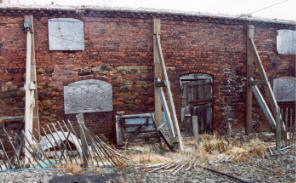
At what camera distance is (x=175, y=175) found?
162 inches

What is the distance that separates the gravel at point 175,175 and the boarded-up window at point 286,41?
5.51 meters

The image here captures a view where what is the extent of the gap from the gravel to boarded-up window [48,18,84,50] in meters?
3.80

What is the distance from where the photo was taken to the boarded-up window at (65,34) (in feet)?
20.9

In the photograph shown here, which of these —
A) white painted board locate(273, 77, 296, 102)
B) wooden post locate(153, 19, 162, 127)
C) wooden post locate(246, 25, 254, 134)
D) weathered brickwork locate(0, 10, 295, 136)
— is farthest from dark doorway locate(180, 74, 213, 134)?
white painted board locate(273, 77, 296, 102)

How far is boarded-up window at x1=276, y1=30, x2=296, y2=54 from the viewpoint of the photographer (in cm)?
839

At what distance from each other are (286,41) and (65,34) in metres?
8.33

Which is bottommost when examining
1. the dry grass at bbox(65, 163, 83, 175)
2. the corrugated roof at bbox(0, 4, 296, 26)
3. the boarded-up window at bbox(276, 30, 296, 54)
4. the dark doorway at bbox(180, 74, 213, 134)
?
the dry grass at bbox(65, 163, 83, 175)

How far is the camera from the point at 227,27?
7.85m

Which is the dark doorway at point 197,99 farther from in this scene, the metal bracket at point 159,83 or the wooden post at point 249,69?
the wooden post at point 249,69

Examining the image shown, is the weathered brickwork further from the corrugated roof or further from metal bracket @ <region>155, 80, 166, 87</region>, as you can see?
metal bracket @ <region>155, 80, 166, 87</region>

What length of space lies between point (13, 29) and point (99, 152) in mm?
4612

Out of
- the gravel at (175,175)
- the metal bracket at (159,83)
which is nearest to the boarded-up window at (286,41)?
the metal bracket at (159,83)

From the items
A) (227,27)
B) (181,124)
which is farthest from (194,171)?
(227,27)

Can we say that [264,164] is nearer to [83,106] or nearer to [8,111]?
[83,106]
